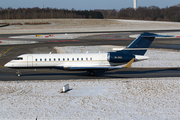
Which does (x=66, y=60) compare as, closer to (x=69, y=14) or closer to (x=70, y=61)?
(x=70, y=61)

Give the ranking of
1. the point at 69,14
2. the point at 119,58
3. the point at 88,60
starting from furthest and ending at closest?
the point at 69,14 < the point at 88,60 < the point at 119,58

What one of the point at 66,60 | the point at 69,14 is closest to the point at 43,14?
the point at 69,14

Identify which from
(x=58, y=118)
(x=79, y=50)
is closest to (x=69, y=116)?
(x=58, y=118)

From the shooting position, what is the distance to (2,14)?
451 ft

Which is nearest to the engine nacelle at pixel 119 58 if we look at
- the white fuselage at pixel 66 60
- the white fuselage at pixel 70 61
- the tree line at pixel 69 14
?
the white fuselage at pixel 70 61

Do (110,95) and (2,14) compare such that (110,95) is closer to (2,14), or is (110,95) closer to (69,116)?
(69,116)

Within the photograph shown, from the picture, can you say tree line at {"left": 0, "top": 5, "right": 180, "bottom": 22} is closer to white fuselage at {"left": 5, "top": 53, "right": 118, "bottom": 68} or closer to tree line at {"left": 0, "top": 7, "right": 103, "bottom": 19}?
tree line at {"left": 0, "top": 7, "right": 103, "bottom": 19}

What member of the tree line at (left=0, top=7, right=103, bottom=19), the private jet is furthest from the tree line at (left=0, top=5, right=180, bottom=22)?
the private jet

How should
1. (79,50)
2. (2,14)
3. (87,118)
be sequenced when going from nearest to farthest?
(87,118), (79,50), (2,14)

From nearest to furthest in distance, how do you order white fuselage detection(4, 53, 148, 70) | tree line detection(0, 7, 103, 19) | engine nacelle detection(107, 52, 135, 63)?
engine nacelle detection(107, 52, 135, 63) < white fuselage detection(4, 53, 148, 70) < tree line detection(0, 7, 103, 19)

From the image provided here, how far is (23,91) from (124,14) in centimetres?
17806

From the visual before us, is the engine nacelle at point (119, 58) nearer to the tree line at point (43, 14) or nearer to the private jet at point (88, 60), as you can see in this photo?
the private jet at point (88, 60)

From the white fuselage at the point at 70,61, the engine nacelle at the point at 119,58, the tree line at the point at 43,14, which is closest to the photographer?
the engine nacelle at the point at 119,58

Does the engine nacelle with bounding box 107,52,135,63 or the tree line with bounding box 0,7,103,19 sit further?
the tree line with bounding box 0,7,103,19
